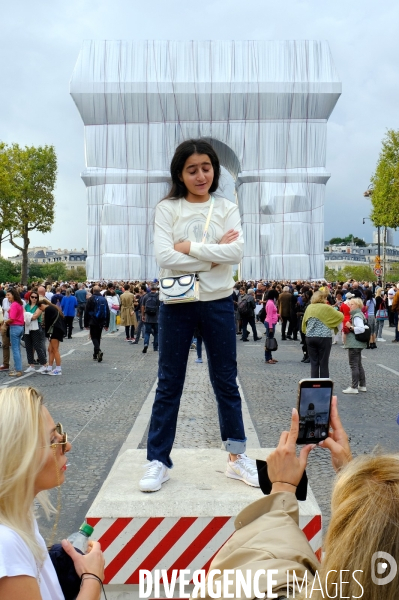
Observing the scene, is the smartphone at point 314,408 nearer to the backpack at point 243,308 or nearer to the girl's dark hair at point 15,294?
the girl's dark hair at point 15,294

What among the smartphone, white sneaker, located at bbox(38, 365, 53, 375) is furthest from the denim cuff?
white sneaker, located at bbox(38, 365, 53, 375)

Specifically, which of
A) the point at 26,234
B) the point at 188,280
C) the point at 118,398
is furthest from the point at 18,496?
the point at 26,234

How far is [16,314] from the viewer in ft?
36.7

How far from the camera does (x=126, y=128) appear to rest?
3859cm

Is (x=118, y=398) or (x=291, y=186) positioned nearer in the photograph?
(x=118, y=398)

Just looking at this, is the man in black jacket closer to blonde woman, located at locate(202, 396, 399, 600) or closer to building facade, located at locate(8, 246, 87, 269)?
blonde woman, located at locate(202, 396, 399, 600)

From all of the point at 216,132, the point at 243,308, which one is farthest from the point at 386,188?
the point at 243,308

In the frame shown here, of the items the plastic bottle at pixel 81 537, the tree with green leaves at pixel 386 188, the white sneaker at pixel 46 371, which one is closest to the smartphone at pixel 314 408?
the plastic bottle at pixel 81 537

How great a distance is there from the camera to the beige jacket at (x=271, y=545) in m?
1.30

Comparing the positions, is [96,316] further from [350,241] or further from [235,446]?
[350,241]

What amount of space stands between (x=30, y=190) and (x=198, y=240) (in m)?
42.6

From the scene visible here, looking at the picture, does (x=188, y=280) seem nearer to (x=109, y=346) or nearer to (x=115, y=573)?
(x=115, y=573)

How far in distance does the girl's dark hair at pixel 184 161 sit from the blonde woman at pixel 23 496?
1876 mm

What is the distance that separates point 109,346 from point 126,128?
25048mm
